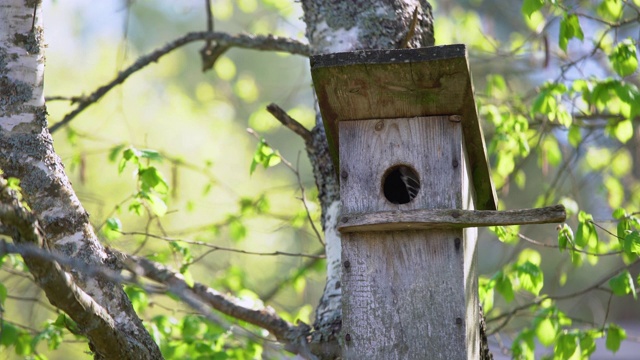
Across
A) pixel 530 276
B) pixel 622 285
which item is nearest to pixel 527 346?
pixel 530 276

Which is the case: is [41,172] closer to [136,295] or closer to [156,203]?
[156,203]

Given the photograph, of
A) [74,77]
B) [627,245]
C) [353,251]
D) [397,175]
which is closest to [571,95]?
[627,245]

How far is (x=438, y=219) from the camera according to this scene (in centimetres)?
236

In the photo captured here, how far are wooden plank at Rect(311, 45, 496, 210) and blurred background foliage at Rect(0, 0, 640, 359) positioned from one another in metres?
0.83

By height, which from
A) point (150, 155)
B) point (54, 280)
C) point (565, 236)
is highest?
point (150, 155)

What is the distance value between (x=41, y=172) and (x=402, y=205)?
110 cm

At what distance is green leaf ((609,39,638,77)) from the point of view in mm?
3436

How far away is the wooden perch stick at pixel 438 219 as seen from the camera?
2.31 m

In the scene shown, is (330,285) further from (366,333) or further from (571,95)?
(571,95)

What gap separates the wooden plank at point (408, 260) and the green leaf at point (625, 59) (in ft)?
4.42

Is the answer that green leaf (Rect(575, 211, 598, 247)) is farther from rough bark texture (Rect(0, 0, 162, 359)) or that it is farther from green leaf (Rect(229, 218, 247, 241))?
green leaf (Rect(229, 218, 247, 241))

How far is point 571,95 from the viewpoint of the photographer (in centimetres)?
425

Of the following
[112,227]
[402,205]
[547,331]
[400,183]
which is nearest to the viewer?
[402,205]

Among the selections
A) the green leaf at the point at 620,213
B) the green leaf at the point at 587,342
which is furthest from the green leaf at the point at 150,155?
the green leaf at the point at 587,342
